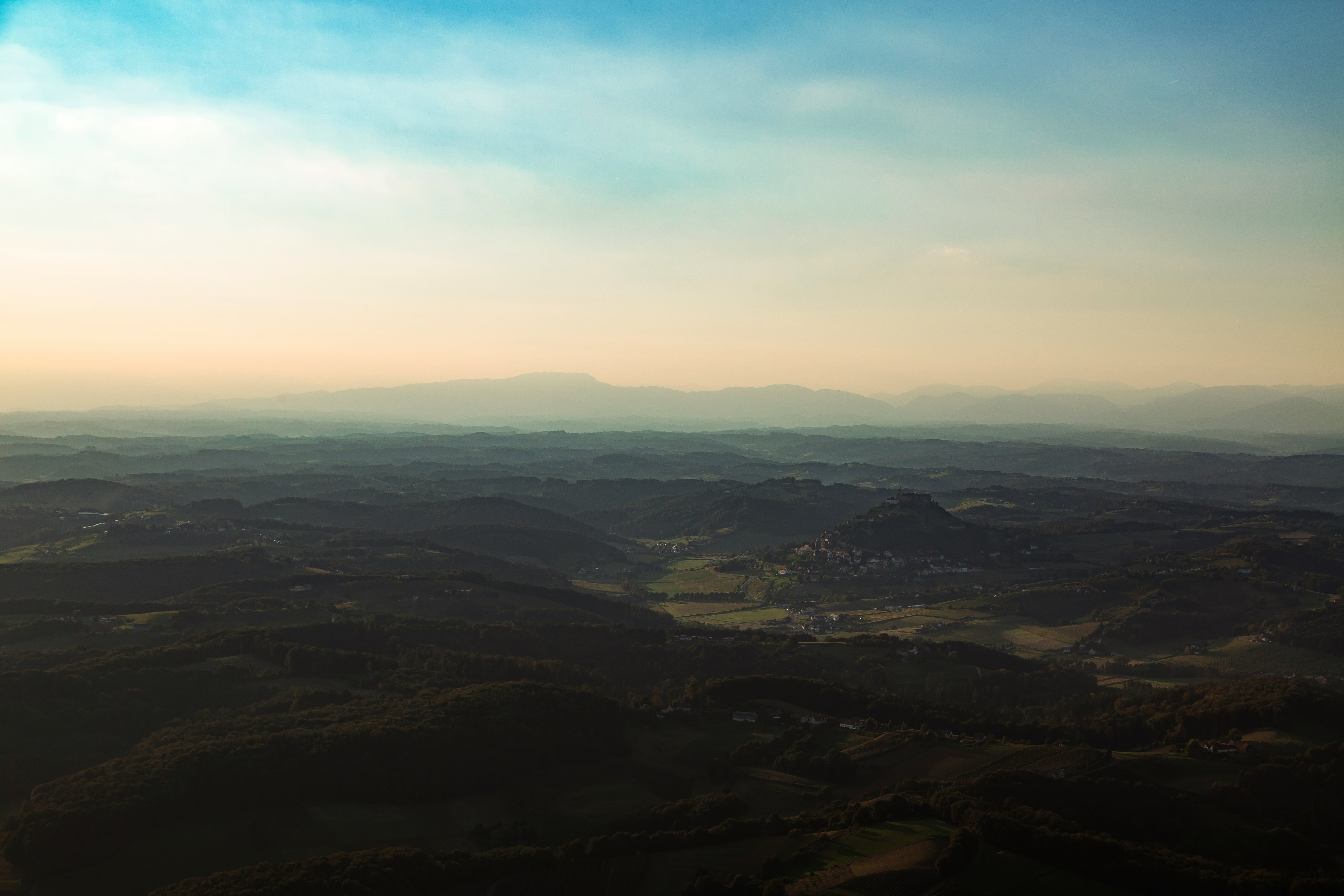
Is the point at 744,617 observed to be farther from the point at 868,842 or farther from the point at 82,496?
the point at 82,496

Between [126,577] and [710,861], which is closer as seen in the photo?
[710,861]

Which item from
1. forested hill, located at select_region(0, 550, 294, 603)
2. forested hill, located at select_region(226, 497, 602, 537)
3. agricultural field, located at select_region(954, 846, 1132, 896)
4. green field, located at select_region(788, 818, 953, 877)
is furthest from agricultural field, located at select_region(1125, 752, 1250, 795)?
forested hill, located at select_region(226, 497, 602, 537)

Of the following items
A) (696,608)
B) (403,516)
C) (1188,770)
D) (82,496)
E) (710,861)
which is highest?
(82,496)

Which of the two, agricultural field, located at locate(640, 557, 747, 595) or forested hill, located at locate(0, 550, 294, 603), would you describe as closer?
forested hill, located at locate(0, 550, 294, 603)

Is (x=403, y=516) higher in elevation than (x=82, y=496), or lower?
lower

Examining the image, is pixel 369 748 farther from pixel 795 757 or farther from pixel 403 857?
pixel 795 757

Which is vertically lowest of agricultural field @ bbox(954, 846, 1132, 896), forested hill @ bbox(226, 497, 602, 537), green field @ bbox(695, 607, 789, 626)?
green field @ bbox(695, 607, 789, 626)

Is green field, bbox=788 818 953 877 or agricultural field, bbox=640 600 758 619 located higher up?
green field, bbox=788 818 953 877


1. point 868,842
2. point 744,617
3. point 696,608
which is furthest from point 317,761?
point 696,608

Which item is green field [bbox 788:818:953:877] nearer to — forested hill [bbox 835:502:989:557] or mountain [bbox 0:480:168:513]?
forested hill [bbox 835:502:989:557]

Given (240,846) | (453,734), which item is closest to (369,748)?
(453,734)

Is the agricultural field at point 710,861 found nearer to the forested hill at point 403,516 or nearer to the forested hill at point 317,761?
the forested hill at point 317,761
